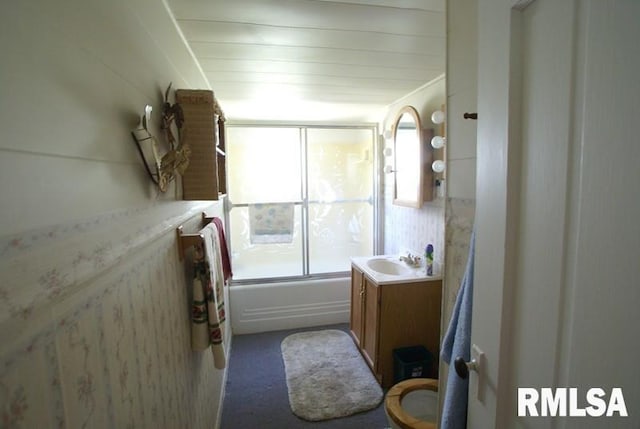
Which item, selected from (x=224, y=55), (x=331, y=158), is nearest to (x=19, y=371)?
(x=224, y=55)

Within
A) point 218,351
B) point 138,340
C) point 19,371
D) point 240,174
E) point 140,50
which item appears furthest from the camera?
point 240,174

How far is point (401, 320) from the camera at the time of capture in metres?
2.26

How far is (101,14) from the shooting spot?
666 mm

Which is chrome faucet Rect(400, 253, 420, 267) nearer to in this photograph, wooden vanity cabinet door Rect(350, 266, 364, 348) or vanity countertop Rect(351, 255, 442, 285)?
vanity countertop Rect(351, 255, 442, 285)

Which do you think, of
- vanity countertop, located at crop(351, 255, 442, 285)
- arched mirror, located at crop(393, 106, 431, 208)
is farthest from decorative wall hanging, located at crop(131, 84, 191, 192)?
arched mirror, located at crop(393, 106, 431, 208)

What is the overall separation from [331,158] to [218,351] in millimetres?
2516

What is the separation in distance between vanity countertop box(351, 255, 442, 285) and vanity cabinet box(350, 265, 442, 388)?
3 cm

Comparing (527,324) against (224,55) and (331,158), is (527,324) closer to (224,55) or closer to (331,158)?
(224,55)

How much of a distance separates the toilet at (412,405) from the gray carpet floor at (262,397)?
517 mm

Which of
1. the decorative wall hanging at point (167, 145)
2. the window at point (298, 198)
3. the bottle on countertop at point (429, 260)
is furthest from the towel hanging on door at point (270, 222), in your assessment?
the decorative wall hanging at point (167, 145)

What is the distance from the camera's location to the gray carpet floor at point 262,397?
1981 mm

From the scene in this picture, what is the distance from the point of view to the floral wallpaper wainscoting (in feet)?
1.25

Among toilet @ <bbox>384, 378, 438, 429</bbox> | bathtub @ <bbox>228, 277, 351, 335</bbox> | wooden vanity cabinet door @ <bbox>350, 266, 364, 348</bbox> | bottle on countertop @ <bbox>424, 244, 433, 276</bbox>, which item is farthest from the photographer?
bathtub @ <bbox>228, 277, 351, 335</bbox>

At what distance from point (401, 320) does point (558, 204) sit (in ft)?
6.28
